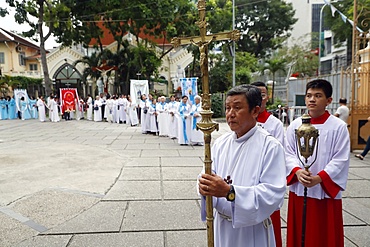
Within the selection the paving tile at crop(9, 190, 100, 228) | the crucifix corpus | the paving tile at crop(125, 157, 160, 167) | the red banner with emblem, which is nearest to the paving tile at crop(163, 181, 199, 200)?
the paving tile at crop(9, 190, 100, 228)

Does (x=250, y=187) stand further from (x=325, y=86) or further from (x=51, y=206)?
(x=51, y=206)

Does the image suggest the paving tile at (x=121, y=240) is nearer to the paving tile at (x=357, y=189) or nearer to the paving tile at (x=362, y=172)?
the paving tile at (x=357, y=189)

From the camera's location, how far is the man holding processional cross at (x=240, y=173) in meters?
1.91

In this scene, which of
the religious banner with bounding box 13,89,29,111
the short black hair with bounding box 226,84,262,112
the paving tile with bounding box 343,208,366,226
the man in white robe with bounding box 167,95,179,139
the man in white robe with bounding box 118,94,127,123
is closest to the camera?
the short black hair with bounding box 226,84,262,112

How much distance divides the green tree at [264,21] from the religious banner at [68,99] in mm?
20957

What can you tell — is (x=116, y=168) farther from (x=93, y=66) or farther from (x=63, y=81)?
(x=63, y=81)

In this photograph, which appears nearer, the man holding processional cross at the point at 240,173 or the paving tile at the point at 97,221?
the man holding processional cross at the point at 240,173

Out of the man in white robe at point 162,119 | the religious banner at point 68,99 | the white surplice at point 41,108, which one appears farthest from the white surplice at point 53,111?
the man in white robe at point 162,119

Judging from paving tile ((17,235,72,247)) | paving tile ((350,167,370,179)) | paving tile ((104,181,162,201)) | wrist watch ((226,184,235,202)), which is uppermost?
wrist watch ((226,184,235,202))

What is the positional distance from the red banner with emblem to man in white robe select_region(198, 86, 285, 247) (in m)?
19.7

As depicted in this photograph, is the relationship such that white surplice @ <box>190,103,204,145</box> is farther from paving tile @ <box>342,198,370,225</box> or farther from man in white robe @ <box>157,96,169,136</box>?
paving tile @ <box>342,198,370,225</box>

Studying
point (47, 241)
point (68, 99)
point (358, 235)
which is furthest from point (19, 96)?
point (358, 235)

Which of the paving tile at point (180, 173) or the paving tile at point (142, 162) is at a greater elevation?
the paving tile at point (142, 162)

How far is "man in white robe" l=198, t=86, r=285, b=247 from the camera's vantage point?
1.91m
